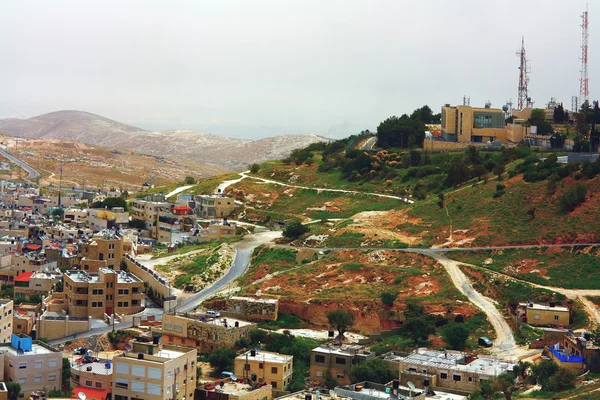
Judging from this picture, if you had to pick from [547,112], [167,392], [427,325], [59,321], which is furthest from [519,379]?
[547,112]

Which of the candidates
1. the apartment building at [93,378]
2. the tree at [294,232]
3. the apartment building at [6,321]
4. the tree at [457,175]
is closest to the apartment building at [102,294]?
the apartment building at [6,321]

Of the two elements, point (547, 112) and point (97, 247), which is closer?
point (97, 247)

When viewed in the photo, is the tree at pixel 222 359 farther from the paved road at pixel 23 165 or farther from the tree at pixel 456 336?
the paved road at pixel 23 165

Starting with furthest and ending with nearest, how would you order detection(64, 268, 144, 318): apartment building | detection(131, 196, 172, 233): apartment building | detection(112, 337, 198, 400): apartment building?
detection(131, 196, 172, 233): apartment building → detection(64, 268, 144, 318): apartment building → detection(112, 337, 198, 400): apartment building

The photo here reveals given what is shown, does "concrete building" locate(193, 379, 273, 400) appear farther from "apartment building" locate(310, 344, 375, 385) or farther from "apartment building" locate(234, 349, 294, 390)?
"apartment building" locate(310, 344, 375, 385)

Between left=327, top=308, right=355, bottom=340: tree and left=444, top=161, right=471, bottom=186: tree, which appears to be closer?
left=327, top=308, right=355, bottom=340: tree

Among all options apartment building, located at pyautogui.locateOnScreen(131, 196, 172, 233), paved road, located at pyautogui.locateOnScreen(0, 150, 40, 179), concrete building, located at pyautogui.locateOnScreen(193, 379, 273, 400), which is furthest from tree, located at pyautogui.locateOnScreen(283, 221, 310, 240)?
paved road, located at pyautogui.locateOnScreen(0, 150, 40, 179)

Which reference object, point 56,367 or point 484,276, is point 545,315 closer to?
point 484,276
